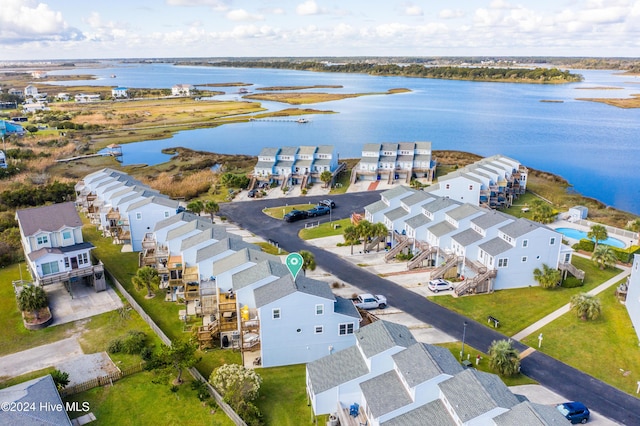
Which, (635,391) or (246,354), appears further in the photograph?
(246,354)

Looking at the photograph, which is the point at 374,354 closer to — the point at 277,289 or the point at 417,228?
the point at 277,289

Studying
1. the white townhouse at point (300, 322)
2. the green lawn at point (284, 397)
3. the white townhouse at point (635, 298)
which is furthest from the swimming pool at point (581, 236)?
the green lawn at point (284, 397)

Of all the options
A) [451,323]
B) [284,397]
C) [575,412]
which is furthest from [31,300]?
[575,412]

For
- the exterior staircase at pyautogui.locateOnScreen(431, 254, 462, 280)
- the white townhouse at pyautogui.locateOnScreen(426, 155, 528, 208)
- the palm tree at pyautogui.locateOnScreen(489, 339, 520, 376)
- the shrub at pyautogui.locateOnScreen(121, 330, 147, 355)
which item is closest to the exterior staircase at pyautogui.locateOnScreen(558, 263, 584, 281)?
the exterior staircase at pyautogui.locateOnScreen(431, 254, 462, 280)

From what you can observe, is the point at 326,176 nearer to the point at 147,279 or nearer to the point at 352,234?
the point at 352,234

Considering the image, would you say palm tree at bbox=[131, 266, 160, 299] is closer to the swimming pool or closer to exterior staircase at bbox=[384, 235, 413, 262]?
exterior staircase at bbox=[384, 235, 413, 262]

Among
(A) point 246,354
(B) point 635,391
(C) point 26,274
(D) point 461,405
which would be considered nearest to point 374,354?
(D) point 461,405
